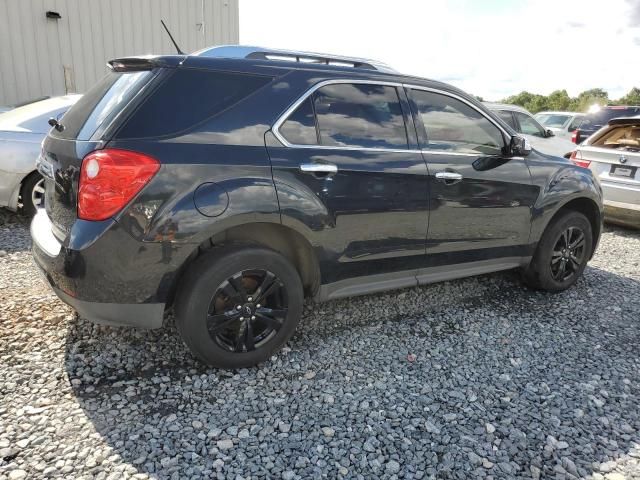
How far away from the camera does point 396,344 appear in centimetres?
323

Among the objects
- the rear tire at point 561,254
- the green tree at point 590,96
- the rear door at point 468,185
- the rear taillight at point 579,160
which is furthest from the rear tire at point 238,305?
the green tree at point 590,96

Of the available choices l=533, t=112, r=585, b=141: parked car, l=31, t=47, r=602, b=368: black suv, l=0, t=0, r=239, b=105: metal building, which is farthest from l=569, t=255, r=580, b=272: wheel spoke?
l=533, t=112, r=585, b=141: parked car

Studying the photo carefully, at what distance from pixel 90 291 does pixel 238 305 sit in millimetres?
769

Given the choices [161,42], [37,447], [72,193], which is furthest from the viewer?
[161,42]

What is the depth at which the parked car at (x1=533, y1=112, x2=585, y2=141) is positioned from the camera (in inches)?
519

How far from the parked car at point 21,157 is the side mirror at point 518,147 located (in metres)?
4.47

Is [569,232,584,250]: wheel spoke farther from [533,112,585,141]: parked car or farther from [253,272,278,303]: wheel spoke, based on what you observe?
[533,112,585,141]: parked car

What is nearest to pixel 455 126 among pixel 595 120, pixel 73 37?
pixel 73 37

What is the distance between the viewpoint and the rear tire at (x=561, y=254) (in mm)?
4055

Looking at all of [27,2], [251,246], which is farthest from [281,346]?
[27,2]

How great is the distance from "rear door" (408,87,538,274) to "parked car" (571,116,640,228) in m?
2.86

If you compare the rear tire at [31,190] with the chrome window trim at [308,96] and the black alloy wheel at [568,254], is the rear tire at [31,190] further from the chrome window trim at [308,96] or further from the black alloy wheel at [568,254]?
the black alloy wheel at [568,254]

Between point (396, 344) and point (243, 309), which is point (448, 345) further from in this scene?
point (243, 309)

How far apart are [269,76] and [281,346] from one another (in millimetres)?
1618
